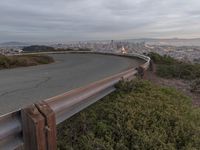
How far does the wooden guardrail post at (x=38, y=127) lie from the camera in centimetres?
322

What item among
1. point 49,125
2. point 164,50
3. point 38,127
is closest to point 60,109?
point 49,125

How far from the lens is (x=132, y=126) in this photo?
4.93 meters

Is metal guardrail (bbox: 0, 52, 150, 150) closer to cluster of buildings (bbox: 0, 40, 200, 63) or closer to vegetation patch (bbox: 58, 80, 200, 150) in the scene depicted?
vegetation patch (bbox: 58, 80, 200, 150)

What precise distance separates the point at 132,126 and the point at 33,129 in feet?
6.85

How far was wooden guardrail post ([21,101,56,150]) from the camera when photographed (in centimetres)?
322

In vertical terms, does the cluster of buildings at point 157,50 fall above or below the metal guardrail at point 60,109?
below

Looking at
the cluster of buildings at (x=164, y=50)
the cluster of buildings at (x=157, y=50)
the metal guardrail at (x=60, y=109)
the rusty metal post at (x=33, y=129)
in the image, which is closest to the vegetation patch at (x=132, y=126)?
the metal guardrail at (x=60, y=109)

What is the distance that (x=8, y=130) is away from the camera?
3.18 m

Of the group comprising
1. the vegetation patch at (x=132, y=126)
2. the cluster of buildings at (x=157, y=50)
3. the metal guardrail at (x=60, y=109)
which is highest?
the metal guardrail at (x=60, y=109)

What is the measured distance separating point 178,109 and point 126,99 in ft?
3.38

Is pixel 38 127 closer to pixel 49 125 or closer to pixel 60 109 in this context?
pixel 49 125

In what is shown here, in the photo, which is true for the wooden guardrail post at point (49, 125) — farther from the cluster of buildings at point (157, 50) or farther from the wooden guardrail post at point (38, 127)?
the cluster of buildings at point (157, 50)

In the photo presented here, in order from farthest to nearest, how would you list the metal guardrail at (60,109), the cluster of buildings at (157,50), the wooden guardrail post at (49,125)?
the cluster of buildings at (157,50) → the wooden guardrail post at (49,125) → the metal guardrail at (60,109)

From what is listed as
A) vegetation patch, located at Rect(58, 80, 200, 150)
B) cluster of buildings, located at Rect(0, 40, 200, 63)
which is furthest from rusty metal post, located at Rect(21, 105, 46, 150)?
cluster of buildings, located at Rect(0, 40, 200, 63)
